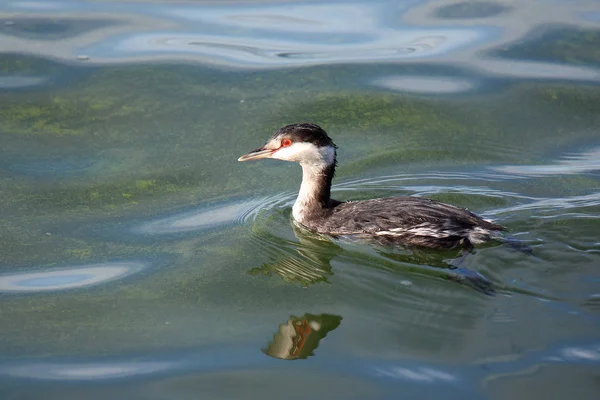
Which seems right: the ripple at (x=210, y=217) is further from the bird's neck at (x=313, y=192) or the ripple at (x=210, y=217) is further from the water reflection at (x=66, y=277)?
the water reflection at (x=66, y=277)

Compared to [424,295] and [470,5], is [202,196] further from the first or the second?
[470,5]

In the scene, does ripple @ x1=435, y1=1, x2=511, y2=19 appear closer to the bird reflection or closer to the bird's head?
the bird's head

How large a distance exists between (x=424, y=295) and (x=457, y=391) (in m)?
1.18

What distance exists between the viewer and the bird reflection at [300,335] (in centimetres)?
571

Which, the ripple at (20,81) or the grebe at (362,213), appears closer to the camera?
the grebe at (362,213)

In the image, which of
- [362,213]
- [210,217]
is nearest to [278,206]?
[210,217]

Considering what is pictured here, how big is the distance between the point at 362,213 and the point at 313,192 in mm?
578

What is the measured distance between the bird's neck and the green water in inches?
7.6

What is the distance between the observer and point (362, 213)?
7484mm

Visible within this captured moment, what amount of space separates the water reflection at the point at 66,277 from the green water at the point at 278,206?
0.07 ft

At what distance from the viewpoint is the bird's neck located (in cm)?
783

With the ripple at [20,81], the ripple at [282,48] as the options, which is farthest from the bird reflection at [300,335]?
the ripple at [20,81]

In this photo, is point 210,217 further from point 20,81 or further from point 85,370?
point 20,81

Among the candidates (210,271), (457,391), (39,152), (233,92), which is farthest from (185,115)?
(457,391)
